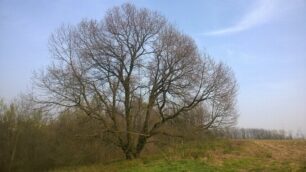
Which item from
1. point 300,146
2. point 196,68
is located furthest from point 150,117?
point 300,146

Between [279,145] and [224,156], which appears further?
[279,145]

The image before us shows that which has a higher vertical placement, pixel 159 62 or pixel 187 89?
pixel 159 62

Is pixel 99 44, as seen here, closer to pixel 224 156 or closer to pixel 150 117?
pixel 150 117

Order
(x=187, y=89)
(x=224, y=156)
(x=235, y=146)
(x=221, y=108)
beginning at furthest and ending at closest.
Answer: (x=221, y=108) < (x=187, y=89) < (x=235, y=146) < (x=224, y=156)

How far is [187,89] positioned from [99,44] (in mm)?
6643

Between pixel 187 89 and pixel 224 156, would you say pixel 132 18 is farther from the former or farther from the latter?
pixel 224 156

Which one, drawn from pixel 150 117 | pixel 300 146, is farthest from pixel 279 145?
pixel 150 117

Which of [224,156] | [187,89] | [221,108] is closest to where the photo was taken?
[224,156]

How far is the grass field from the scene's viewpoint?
1641 cm

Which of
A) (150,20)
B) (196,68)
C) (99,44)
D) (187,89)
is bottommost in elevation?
(187,89)

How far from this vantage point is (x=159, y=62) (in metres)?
22.7

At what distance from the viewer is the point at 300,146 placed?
2152cm

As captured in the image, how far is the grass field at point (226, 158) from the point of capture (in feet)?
53.8

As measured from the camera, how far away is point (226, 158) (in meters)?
18.7
